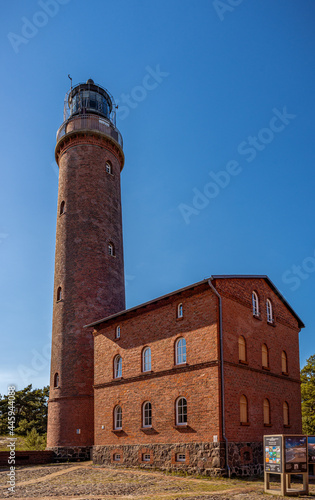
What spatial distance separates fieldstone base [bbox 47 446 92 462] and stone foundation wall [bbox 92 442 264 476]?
197 inches

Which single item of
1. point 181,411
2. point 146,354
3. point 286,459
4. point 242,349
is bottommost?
point 286,459

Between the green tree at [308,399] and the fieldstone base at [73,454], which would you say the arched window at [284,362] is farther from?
the green tree at [308,399]

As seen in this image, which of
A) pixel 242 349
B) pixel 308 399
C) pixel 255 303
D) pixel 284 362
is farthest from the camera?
pixel 308 399

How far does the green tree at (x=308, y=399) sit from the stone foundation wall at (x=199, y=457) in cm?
2024

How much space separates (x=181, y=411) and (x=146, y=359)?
3658 mm

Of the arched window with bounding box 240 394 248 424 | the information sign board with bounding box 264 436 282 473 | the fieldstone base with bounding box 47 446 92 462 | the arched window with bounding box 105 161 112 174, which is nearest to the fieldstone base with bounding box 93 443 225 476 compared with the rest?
the arched window with bounding box 240 394 248 424

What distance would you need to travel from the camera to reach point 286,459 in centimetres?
1522

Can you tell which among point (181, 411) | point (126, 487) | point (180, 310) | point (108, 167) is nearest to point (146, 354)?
point (180, 310)

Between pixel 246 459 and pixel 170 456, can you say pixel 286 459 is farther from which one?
pixel 170 456

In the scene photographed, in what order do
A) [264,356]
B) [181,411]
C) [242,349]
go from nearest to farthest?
[181,411] → [242,349] → [264,356]

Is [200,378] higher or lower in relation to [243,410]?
higher

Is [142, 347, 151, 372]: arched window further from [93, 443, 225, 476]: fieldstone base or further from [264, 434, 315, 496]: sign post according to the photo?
[264, 434, 315, 496]: sign post

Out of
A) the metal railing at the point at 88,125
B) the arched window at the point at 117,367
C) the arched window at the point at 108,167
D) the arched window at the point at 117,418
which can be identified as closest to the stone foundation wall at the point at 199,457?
the arched window at the point at 117,418

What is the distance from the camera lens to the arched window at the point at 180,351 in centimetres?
2194
